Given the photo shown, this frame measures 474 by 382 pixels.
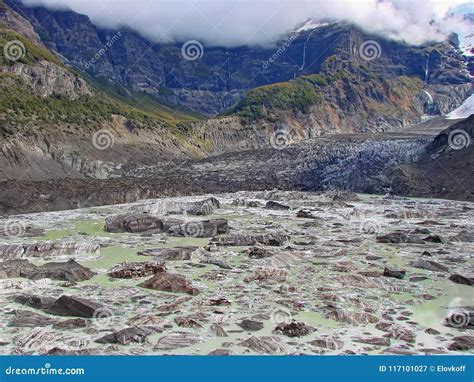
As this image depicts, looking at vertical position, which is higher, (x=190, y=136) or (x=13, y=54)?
(x=13, y=54)

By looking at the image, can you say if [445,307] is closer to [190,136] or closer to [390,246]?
[390,246]

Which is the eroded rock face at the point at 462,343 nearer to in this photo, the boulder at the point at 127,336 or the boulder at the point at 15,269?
the boulder at the point at 127,336

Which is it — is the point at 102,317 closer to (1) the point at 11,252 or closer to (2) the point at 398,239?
(1) the point at 11,252

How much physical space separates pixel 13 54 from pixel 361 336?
76.6m

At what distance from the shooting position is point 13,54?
7600cm

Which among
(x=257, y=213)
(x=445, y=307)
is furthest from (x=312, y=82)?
(x=445, y=307)
